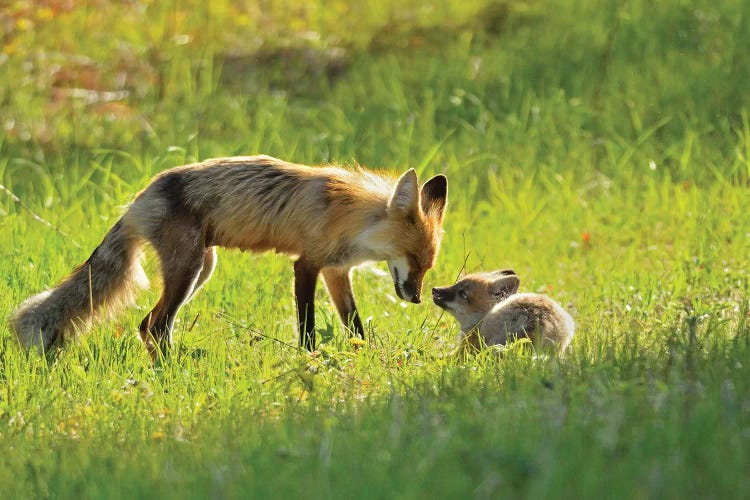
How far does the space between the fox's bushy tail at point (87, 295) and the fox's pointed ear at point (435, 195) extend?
197cm

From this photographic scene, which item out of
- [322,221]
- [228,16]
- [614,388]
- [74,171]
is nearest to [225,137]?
[74,171]

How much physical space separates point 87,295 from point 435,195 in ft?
8.04

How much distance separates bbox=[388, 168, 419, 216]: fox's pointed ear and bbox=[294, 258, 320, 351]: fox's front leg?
2.29ft

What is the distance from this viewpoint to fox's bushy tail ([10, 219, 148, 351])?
7.24 meters

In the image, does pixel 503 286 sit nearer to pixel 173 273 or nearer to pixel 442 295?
pixel 442 295

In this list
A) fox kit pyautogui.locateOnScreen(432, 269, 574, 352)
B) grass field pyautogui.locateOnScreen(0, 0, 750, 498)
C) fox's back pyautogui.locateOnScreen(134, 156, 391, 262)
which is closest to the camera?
grass field pyautogui.locateOnScreen(0, 0, 750, 498)

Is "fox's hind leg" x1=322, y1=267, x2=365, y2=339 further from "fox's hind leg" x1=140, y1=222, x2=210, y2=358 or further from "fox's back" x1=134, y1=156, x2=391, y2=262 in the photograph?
"fox's hind leg" x1=140, y1=222, x2=210, y2=358

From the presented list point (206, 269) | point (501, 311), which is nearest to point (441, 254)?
point (206, 269)

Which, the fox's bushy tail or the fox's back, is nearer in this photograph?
the fox's bushy tail

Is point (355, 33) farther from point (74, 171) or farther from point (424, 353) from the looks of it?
point (424, 353)

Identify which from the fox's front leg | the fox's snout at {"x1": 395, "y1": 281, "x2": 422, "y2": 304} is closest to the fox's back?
the fox's front leg

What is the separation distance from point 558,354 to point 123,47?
9.63m

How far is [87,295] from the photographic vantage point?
7.46 metres

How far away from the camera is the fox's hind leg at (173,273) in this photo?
7.41 metres
